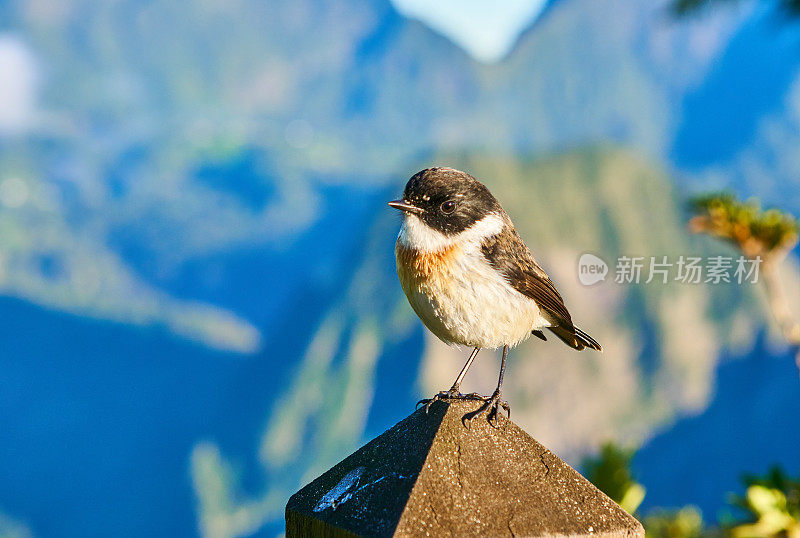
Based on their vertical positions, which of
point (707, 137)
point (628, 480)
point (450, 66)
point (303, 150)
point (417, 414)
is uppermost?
point (450, 66)

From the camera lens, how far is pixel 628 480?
6.01 m

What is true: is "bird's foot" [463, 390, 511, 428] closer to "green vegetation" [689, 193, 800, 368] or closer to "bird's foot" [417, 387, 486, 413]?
"bird's foot" [417, 387, 486, 413]

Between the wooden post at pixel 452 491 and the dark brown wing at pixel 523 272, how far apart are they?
1029 millimetres

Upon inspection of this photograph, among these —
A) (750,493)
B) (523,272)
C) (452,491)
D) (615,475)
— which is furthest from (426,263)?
(750,493)

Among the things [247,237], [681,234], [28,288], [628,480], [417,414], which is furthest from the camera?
[247,237]

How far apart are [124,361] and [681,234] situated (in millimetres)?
34377

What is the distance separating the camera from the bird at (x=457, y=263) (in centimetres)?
301

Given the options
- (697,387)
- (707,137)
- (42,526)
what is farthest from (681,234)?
(42,526)

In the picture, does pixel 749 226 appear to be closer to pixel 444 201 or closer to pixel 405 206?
pixel 444 201

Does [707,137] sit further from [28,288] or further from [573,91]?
[28,288]

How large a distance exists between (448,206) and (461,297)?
37cm

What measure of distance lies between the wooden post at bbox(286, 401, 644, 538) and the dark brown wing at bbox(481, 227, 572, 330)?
40.5 inches

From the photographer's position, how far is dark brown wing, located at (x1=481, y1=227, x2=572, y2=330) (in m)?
3.17

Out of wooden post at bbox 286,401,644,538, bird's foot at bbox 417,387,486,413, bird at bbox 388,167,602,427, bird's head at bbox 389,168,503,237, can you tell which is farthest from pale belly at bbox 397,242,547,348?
wooden post at bbox 286,401,644,538
